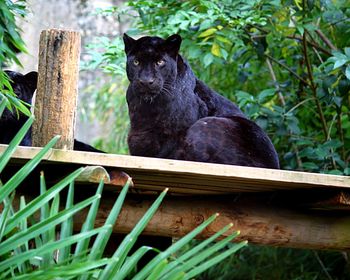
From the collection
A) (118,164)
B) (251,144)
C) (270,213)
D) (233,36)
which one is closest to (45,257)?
(118,164)

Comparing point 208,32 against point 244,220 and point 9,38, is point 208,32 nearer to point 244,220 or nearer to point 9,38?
point 244,220

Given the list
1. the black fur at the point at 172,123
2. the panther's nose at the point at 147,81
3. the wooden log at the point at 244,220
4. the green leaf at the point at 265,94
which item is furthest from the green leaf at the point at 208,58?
the wooden log at the point at 244,220

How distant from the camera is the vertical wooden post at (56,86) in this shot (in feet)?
12.4

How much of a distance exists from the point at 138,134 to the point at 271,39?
159 centimetres

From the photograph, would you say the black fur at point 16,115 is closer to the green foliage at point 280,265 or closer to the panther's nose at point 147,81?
the panther's nose at point 147,81

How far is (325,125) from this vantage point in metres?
6.14

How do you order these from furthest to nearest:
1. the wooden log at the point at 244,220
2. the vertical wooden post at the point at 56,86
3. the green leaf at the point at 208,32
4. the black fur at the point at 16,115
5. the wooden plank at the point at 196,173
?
the green leaf at the point at 208,32
the black fur at the point at 16,115
the wooden log at the point at 244,220
the vertical wooden post at the point at 56,86
the wooden plank at the point at 196,173

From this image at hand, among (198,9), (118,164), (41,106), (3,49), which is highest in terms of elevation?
(198,9)

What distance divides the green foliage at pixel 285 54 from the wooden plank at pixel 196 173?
132 cm

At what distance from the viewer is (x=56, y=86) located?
379 cm

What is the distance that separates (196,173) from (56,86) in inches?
30.9

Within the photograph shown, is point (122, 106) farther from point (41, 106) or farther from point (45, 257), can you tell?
point (45, 257)

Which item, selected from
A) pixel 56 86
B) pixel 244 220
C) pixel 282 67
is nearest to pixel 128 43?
pixel 56 86

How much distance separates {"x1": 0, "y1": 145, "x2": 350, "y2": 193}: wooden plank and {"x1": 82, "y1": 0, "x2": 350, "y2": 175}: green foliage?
1316 millimetres
